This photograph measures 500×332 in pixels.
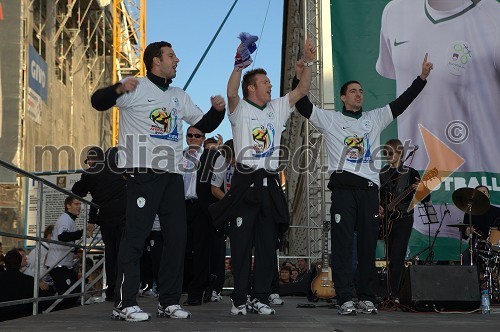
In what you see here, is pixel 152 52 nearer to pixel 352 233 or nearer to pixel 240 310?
pixel 240 310

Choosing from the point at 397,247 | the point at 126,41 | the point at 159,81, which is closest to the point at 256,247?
the point at 159,81

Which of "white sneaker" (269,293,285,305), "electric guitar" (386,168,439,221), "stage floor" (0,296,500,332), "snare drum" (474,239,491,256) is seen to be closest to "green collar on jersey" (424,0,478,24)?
"snare drum" (474,239,491,256)

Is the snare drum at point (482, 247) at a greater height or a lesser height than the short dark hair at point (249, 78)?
lesser

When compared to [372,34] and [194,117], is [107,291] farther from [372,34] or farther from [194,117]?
[372,34]

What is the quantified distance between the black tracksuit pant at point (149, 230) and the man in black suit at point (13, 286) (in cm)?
196

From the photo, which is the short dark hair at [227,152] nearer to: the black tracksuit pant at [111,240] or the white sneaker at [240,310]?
the black tracksuit pant at [111,240]

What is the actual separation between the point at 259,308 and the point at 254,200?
883 mm

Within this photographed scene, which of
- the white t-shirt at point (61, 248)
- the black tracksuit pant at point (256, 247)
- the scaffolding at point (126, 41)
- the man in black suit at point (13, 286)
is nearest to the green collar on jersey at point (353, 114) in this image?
the black tracksuit pant at point (256, 247)

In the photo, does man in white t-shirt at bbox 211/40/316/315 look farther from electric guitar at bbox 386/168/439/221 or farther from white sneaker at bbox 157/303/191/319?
electric guitar at bbox 386/168/439/221

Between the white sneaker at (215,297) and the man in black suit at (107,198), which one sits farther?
the white sneaker at (215,297)

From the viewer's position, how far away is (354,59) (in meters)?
11.5

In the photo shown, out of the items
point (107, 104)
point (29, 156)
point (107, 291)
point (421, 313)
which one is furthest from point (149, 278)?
point (29, 156)

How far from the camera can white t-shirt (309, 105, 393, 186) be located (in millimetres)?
6578

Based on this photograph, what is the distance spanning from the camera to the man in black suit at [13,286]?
7.07 meters
